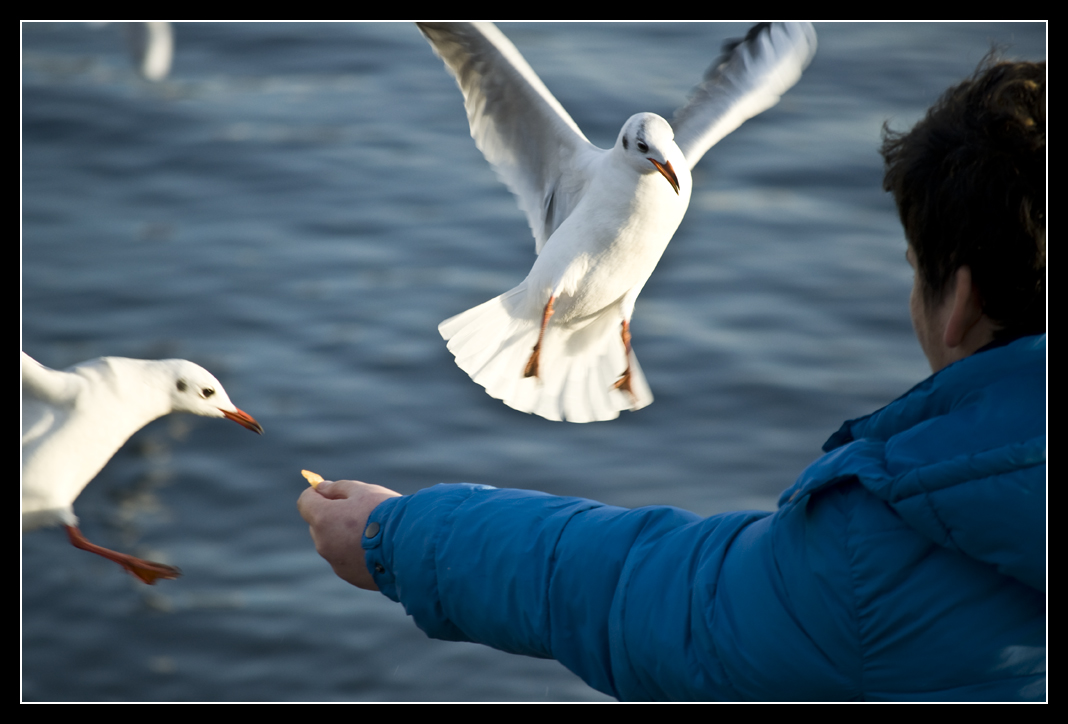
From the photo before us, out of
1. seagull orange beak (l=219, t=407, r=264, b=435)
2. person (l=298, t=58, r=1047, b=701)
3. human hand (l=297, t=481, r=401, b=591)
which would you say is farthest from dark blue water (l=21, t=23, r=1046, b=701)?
person (l=298, t=58, r=1047, b=701)

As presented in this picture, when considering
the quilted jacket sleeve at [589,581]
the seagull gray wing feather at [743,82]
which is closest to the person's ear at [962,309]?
the quilted jacket sleeve at [589,581]

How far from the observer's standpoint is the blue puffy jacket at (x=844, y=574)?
758 millimetres

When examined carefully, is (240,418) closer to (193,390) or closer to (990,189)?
(193,390)

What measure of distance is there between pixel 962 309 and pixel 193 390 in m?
0.80

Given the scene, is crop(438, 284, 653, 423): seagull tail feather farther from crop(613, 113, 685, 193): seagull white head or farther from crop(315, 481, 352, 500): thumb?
crop(315, 481, 352, 500): thumb

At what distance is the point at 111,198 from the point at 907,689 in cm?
321

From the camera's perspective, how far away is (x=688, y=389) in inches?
141

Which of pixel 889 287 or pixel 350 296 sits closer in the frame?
pixel 350 296

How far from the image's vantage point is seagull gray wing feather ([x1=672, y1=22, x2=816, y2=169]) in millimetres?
1860

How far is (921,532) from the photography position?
78cm
